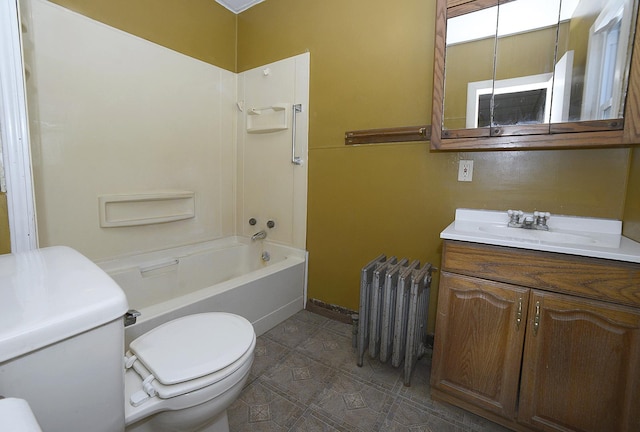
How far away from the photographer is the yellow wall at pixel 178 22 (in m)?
1.77

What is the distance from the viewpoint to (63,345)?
1.99ft

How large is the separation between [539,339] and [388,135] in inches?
50.2

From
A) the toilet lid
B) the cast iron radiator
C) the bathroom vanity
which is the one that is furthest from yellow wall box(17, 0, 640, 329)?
the toilet lid

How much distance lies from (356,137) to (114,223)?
5.48 feet

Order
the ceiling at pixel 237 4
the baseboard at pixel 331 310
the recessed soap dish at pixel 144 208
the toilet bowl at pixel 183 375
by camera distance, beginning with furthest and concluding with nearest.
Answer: the ceiling at pixel 237 4 → the baseboard at pixel 331 310 → the recessed soap dish at pixel 144 208 → the toilet bowl at pixel 183 375

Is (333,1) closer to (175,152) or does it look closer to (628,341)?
(175,152)

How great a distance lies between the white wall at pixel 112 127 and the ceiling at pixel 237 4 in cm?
53

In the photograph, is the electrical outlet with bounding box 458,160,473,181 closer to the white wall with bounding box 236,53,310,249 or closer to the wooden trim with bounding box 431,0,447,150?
the wooden trim with bounding box 431,0,447,150

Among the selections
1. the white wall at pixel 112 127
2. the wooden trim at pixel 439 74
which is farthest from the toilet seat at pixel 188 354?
the wooden trim at pixel 439 74

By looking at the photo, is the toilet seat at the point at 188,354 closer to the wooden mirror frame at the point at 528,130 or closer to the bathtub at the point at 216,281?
the bathtub at the point at 216,281

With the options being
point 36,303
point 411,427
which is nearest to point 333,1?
point 36,303

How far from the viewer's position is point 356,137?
1.94m

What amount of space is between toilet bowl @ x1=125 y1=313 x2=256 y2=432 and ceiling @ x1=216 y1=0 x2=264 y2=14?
8.22 feet

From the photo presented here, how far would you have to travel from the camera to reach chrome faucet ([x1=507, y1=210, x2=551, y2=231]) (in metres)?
1.38
